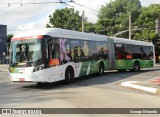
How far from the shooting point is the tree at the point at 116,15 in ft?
223

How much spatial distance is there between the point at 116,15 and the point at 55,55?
6102cm

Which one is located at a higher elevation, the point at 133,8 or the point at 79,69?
the point at 133,8

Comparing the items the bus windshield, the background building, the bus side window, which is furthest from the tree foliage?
the bus windshield

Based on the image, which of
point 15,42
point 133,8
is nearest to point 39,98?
point 15,42

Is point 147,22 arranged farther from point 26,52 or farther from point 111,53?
point 26,52

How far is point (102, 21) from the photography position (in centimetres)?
6962

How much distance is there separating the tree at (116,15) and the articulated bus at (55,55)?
4348cm

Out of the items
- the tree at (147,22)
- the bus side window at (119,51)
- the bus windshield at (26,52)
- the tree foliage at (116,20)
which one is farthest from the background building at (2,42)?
the bus windshield at (26,52)

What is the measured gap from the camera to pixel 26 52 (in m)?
16.8

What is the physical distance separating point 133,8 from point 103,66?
5013cm

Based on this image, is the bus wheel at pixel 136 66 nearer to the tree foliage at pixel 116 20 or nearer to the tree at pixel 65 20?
the tree foliage at pixel 116 20

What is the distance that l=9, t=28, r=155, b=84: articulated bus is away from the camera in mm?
16531

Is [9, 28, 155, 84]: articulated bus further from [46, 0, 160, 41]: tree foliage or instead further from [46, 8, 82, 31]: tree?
[46, 8, 82, 31]: tree

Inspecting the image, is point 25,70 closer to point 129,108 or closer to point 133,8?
point 129,108
